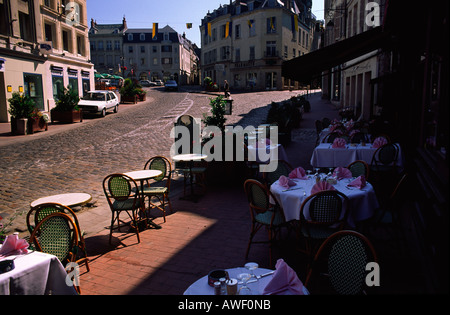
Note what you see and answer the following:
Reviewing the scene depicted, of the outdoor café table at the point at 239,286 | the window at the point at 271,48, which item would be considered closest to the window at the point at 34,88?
the outdoor café table at the point at 239,286

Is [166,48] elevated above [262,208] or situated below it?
above

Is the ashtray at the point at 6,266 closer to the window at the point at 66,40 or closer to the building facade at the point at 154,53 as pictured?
the window at the point at 66,40

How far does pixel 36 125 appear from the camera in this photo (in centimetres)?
1612

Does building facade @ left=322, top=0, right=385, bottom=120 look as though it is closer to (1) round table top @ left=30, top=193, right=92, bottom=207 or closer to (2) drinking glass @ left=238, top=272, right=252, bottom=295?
(1) round table top @ left=30, top=193, right=92, bottom=207

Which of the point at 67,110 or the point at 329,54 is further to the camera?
the point at 67,110

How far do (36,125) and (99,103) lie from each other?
242 inches


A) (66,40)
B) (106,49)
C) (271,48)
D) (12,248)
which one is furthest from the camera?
(106,49)

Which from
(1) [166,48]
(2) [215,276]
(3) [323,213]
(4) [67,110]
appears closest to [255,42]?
(1) [166,48]

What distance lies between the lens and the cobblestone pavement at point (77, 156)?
788 centimetres

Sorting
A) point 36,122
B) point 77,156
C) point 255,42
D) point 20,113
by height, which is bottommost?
point 77,156

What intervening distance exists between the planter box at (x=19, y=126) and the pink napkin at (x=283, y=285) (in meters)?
16.0

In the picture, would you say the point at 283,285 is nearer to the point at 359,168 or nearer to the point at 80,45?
the point at 359,168

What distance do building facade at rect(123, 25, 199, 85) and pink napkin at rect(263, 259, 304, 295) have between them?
6887 cm

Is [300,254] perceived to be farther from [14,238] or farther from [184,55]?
[184,55]
